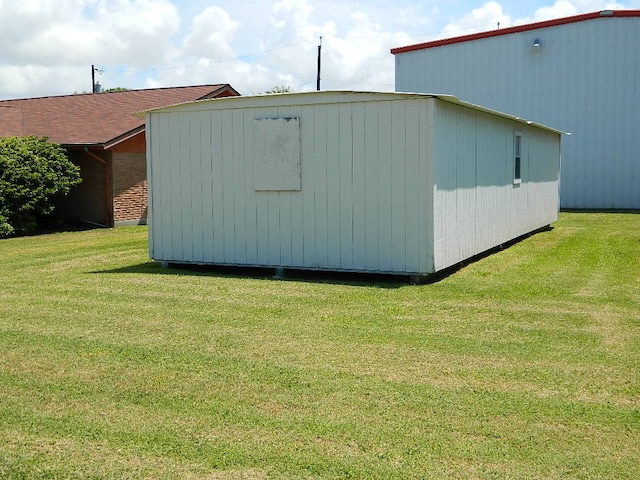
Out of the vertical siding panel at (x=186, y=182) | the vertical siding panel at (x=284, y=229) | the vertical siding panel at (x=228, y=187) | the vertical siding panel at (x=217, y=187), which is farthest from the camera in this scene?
the vertical siding panel at (x=186, y=182)

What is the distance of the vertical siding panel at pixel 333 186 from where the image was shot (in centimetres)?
1058

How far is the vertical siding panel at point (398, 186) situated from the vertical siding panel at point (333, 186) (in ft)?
2.45

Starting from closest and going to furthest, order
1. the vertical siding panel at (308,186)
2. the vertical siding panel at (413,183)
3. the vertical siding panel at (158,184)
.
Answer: the vertical siding panel at (413,183) → the vertical siding panel at (308,186) → the vertical siding panel at (158,184)

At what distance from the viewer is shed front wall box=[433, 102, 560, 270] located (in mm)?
10461

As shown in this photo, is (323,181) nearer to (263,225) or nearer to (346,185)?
(346,185)

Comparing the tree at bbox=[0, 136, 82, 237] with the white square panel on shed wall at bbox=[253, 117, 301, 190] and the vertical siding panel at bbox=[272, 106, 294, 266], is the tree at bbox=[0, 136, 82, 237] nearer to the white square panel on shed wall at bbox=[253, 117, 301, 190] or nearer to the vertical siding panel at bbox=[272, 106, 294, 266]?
the white square panel on shed wall at bbox=[253, 117, 301, 190]

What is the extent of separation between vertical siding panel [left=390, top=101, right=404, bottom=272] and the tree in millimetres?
10168

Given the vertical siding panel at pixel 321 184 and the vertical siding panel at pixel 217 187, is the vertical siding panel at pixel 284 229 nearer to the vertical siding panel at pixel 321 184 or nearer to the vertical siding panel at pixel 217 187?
the vertical siding panel at pixel 321 184

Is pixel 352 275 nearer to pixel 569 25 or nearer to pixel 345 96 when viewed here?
pixel 345 96

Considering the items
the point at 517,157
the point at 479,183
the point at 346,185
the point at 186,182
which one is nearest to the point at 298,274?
the point at 346,185

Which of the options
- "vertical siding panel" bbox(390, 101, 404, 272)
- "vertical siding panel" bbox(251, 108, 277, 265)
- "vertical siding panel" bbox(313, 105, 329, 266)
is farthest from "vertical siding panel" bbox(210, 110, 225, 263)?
"vertical siding panel" bbox(390, 101, 404, 272)

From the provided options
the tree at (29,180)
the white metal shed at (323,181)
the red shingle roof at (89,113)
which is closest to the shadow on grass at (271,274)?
the white metal shed at (323,181)

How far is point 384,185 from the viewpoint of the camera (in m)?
10.4

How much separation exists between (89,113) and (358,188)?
549 inches
